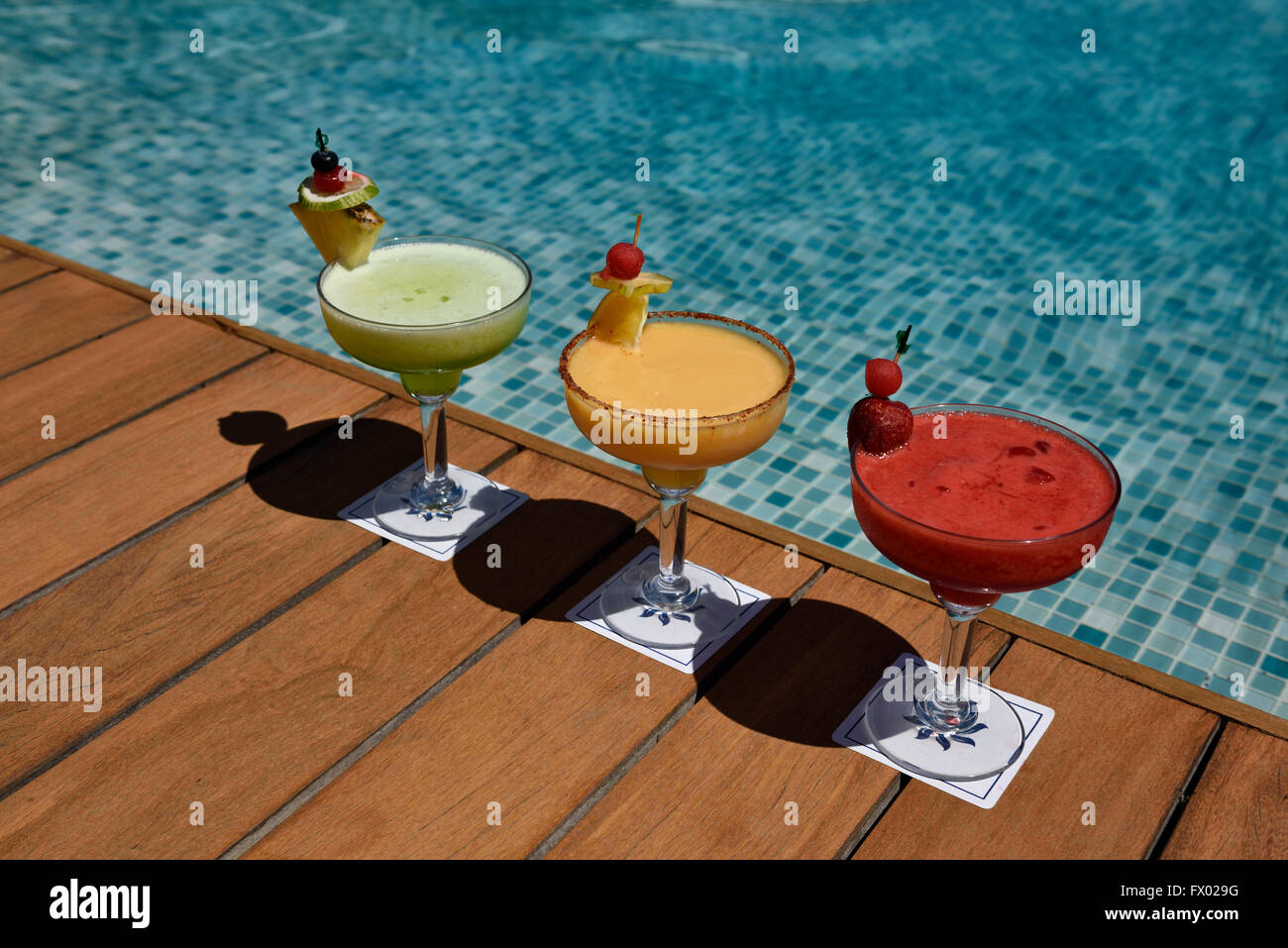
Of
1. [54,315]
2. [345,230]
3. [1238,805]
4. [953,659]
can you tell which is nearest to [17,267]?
[54,315]

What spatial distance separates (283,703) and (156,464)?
2.36 feet

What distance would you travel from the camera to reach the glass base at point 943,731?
65.6 inches

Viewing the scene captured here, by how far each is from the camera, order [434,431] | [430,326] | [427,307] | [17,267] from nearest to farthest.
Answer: [430,326] < [427,307] < [434,431] < [17,267]

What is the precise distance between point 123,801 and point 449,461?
2.89ft

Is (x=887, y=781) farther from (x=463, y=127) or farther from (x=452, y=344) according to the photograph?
(x=463, y=127)

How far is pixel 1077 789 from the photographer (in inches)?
64.6

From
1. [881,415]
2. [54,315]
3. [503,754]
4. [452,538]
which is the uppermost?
[881,415]

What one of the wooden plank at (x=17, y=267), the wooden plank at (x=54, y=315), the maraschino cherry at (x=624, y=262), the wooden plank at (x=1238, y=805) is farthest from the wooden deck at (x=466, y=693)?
the wooden plank at (x=17, y=267)

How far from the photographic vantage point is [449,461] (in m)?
2.26

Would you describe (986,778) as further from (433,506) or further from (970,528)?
(433,506)

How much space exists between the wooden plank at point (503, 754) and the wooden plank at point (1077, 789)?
14.9 inches

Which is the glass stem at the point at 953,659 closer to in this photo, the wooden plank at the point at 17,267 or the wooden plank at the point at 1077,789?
the wooden plank at the point at 1077,789
